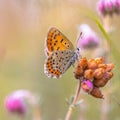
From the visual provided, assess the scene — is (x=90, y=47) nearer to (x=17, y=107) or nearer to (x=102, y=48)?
(x=102, y=48)

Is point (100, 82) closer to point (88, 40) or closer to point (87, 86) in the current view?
point (87, 86)

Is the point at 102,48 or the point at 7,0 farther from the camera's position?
the point at 7,0

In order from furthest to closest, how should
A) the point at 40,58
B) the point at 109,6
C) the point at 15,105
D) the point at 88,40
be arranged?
the point at 40,58, the point at 88,40, the point at 15,105, the point at 109,6

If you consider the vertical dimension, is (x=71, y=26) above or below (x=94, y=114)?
above

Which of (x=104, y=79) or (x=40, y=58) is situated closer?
(x=104, y=79)

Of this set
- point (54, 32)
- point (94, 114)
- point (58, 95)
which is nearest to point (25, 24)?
point (58, 95)

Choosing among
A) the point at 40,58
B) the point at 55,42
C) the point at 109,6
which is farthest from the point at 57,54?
the point at 40,58
